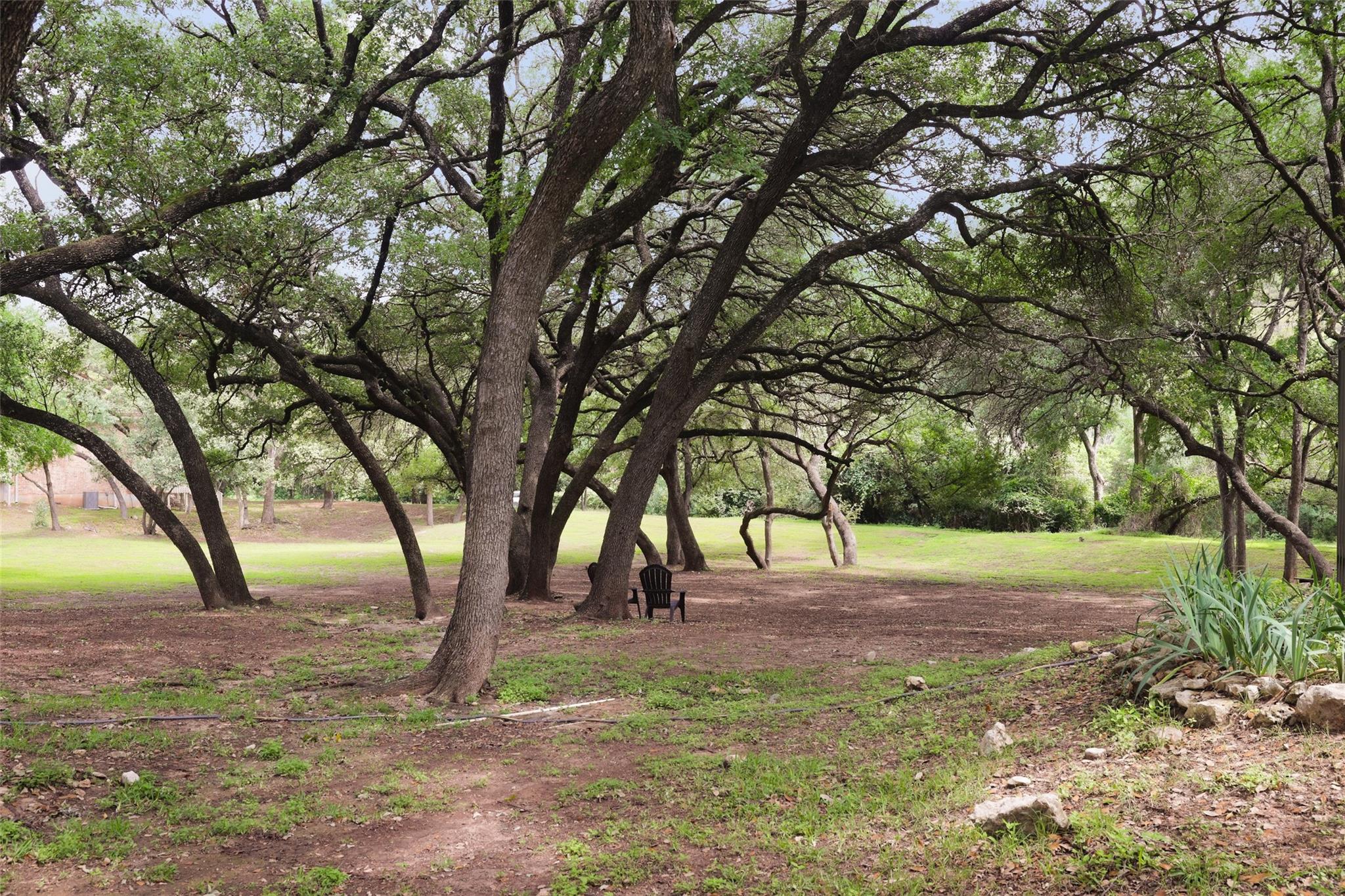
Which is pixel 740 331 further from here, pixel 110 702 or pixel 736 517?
pixel 736 517

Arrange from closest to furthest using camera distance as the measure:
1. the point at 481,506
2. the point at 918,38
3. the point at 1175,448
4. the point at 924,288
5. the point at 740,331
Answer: the point at 481,506, the point at 918,38, the point at 740,331, the point at 924,288, the point at 1175,448

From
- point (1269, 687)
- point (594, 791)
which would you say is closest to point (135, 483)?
point (594, 791)

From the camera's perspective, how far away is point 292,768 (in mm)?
5391

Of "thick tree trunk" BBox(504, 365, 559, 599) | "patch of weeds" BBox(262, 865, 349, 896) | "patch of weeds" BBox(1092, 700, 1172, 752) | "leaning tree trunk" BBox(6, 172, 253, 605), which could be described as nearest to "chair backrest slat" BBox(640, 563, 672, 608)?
"thick tree trunk" BBox(504, 365, 559, 599)

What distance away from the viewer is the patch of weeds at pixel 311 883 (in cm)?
377

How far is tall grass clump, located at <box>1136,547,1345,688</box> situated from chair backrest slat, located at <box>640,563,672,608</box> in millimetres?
7505

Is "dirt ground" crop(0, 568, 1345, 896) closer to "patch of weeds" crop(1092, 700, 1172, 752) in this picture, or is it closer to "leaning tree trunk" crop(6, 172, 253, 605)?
"patch of weeds" crop(1092, 700, 1172, 752)

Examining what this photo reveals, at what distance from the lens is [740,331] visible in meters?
10.9

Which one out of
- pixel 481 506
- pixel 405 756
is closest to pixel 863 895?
pixel 405 756

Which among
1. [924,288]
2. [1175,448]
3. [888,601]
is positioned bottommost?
[888,601]

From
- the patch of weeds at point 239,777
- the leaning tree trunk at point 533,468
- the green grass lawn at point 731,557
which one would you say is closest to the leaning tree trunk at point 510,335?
the patch of weeds at point 239,777

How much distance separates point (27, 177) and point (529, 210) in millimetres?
8643

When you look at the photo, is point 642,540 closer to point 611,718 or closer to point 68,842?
point 611,718

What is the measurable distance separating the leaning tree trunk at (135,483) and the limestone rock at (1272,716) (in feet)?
40.2
